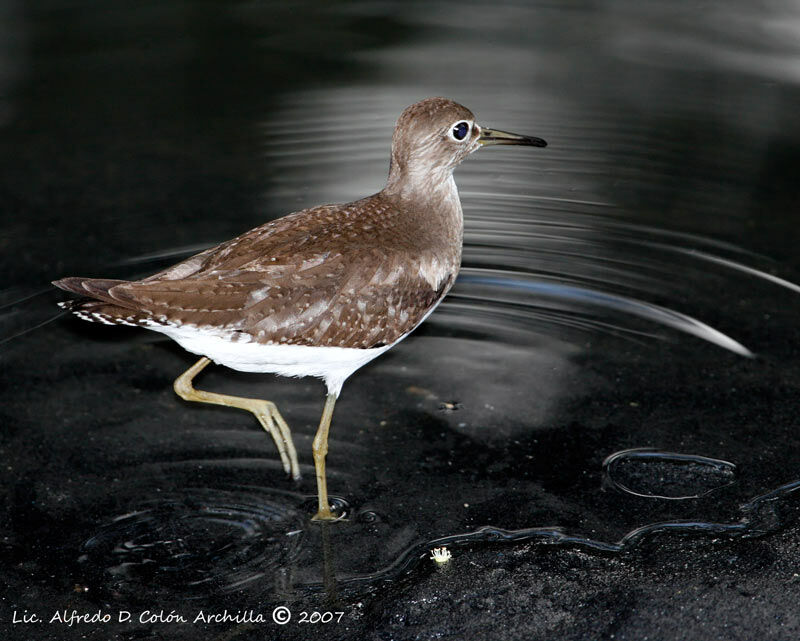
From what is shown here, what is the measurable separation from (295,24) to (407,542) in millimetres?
7474

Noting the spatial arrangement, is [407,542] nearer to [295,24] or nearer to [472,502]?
[472,502]

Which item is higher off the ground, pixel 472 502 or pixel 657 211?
pixel 657 211

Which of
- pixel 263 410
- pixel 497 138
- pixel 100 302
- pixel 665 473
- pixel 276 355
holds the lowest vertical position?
pixel 665 473

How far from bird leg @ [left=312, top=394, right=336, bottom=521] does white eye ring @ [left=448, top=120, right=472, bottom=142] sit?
1.61m

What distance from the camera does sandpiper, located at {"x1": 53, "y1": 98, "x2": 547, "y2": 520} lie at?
5.05 meters

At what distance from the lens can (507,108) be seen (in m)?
9.22

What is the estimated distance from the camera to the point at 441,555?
16.3 feet

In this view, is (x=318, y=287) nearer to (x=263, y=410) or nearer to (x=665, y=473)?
(x=263, y=410)

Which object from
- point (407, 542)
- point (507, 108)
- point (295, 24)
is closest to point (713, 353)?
point (407, 542)

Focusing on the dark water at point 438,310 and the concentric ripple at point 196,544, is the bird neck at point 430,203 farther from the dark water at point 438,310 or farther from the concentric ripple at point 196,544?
the concentric ripple at point 196,544

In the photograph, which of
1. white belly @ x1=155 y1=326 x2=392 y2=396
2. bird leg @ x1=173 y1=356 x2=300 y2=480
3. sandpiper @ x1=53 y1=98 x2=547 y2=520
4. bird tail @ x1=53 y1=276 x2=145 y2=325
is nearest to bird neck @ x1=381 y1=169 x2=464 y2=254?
sandpiper @ x1=53 y1=98 x2=547 y2=520

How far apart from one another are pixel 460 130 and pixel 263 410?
1.91m

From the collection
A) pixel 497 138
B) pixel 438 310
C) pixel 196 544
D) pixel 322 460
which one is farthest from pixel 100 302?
pixel 438 310

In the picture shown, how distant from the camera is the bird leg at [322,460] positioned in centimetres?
531
